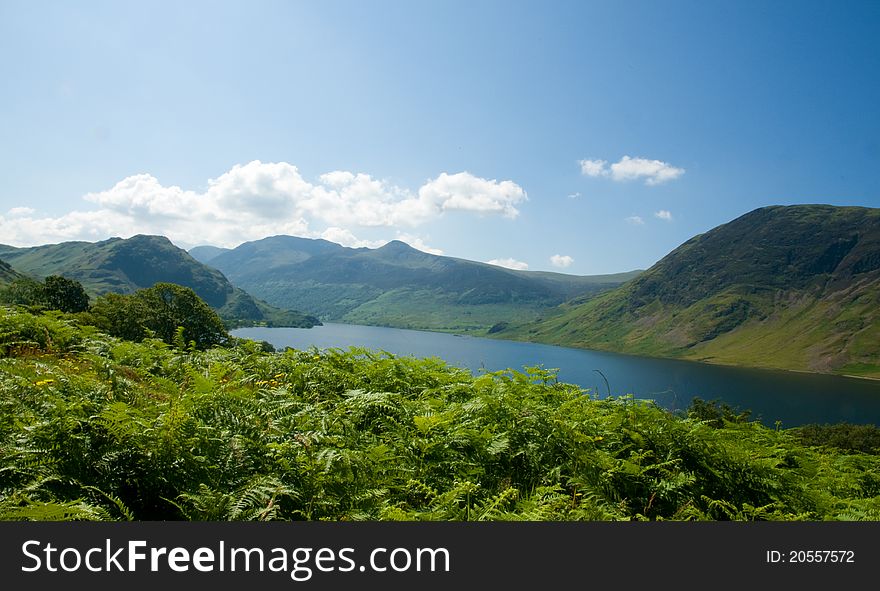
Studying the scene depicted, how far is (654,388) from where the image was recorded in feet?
414

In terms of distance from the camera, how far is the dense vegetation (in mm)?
3898

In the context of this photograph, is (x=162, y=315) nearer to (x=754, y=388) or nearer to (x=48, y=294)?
(x=48, y=294)

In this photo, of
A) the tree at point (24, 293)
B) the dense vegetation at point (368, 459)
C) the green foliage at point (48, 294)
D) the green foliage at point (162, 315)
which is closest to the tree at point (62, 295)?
the green foliage at point (48, 294)

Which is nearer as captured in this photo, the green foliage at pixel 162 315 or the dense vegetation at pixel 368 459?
the dense vegetation at pixel 368 459

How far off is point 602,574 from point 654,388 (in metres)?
139

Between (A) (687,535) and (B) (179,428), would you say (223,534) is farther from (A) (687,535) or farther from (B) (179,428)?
Result: (A) (687,535)

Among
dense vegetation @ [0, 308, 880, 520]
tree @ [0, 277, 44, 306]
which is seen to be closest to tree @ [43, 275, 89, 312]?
tree @ [0, 277, 44, 306]

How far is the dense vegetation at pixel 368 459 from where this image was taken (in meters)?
3.90

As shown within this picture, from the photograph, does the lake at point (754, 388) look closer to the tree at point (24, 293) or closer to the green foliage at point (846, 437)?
the green foliage at point (846, 437)

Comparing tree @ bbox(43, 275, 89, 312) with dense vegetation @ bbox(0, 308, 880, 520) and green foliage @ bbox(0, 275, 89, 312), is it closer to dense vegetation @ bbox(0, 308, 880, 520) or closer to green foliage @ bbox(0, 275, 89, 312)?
green foliage @ bbox(0, 275, 89, 312)

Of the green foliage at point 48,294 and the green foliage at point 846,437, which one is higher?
the green foliage at point 48,294

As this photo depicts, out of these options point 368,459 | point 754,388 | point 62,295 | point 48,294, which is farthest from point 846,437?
point 48,294

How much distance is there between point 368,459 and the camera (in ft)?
15.6

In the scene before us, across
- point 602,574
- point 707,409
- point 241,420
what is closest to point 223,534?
point 241,420
